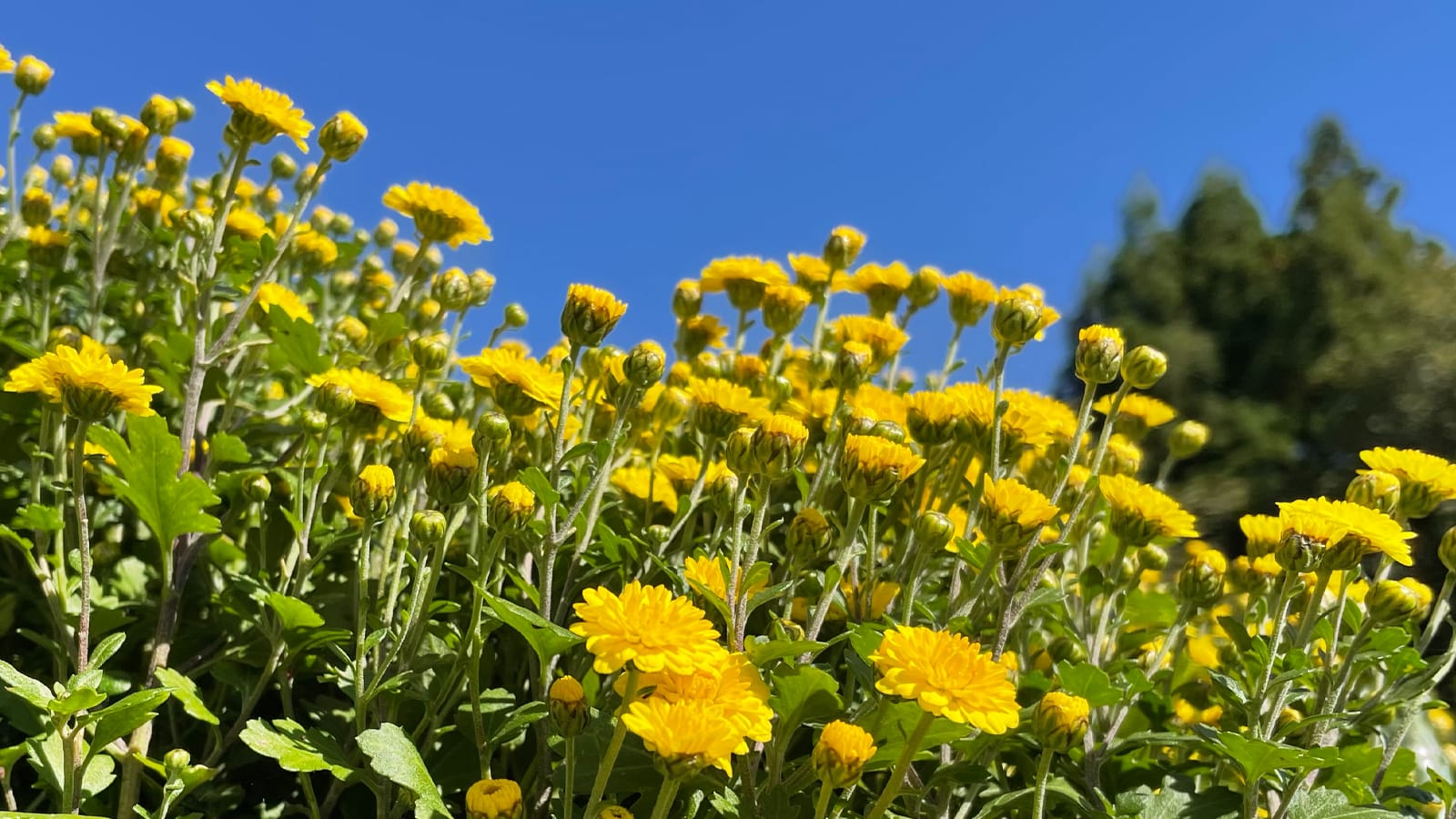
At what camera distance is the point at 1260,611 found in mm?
1239

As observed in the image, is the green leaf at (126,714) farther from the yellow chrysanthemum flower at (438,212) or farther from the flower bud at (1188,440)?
the flower bud at (1188,440)

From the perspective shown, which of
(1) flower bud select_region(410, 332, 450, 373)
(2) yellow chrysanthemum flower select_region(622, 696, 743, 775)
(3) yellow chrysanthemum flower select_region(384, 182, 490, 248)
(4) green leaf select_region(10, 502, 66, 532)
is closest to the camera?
(2) yellow chrysanthemum flower select_region(622, 696, 743, 775)

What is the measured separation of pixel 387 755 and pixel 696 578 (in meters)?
0.30

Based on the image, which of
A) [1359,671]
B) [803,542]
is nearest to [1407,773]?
[1359,671]

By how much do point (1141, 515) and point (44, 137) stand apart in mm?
2242

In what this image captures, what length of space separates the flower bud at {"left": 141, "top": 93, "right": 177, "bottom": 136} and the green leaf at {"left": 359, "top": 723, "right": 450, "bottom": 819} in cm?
124

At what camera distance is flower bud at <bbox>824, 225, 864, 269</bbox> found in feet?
5.54

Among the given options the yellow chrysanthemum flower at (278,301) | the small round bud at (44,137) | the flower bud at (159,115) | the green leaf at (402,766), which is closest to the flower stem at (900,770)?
the green leaf at (402,766)

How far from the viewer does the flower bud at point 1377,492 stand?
3.81ft

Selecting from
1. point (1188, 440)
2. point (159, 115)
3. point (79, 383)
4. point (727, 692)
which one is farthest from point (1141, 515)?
point (159, 115)

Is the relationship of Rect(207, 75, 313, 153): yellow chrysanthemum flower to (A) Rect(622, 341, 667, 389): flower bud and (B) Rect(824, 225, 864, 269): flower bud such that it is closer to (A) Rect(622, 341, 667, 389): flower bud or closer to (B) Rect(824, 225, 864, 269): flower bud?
(A) Rect(622, 341, 667, 389): flower bud

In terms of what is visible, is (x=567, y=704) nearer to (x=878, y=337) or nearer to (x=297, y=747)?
(x=297, y=747)

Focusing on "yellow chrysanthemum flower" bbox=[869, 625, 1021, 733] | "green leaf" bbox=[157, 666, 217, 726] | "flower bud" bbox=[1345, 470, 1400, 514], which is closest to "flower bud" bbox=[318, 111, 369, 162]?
"green leaf" bbox=[157, 666, 217, 726]

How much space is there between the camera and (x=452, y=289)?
142 centimetres
